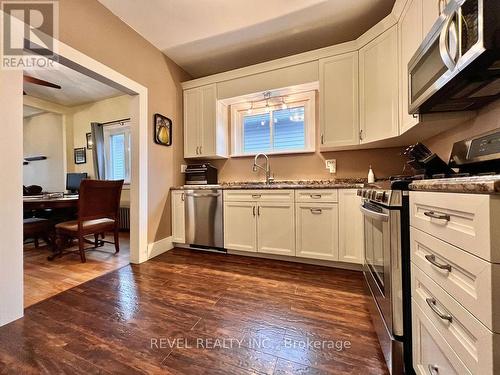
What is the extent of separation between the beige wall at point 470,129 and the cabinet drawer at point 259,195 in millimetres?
1314

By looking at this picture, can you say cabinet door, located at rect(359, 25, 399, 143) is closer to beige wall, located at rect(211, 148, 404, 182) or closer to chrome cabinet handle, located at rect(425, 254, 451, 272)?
beige wall, located at rect(211, 148, 404, 182)

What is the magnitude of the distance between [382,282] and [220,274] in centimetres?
142

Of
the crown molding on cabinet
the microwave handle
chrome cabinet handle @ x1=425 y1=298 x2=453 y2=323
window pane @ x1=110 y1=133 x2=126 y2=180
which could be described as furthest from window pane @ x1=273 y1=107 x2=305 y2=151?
window pane @ x1=110 y1=133 x2=126 y2=180

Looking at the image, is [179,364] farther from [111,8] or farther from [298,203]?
[111,8]

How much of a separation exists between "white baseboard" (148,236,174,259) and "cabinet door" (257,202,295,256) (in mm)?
1261

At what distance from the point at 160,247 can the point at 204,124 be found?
5.77 feet

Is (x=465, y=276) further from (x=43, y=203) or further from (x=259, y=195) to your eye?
(x=43, y=203)

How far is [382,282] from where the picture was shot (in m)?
1.11

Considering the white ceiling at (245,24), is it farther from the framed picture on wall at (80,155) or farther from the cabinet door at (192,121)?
the framed picture on wall at (80,155)

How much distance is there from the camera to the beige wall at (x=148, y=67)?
1.83 meters

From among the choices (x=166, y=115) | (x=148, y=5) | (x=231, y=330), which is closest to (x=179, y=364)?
(x=231, y=330)

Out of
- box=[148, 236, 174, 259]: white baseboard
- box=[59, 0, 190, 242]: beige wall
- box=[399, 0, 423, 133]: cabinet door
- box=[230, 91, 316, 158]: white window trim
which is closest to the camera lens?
box=[399, 0, 423, 133]: cabinet door

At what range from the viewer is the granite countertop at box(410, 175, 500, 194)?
1.57 ft

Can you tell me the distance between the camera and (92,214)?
2594 millimetres
